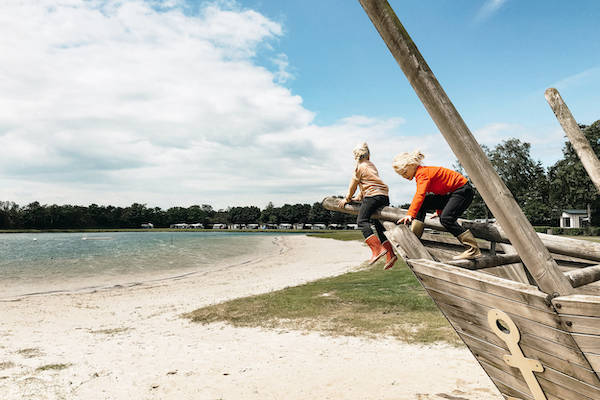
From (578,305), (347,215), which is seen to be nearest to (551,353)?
(578,305)

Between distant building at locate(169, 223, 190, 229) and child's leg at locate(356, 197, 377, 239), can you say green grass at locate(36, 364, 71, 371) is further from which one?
distant building at locate(169, 223, 190, 229)

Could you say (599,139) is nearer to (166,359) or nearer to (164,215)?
(166,359)

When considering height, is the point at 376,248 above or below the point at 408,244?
below

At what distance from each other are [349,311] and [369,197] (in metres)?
8.28

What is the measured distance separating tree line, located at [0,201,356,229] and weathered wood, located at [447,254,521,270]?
4942 inches

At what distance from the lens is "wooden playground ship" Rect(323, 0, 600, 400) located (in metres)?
1.86

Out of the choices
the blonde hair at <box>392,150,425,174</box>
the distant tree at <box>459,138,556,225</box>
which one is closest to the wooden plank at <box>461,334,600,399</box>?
the blonde hair at <box>392,150,425,174</box>

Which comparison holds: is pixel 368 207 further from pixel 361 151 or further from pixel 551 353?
pixel 551 353

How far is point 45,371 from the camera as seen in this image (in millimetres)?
7922

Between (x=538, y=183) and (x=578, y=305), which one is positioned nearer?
(x=578, y=305)

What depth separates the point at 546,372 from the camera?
2510mm

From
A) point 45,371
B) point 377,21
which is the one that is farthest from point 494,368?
point 45,371

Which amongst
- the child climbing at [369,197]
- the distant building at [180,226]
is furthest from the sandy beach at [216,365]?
the distant building at [180,226]

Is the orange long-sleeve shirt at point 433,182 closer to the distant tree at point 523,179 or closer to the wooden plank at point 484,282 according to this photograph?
the wooden plank at point 484,282
